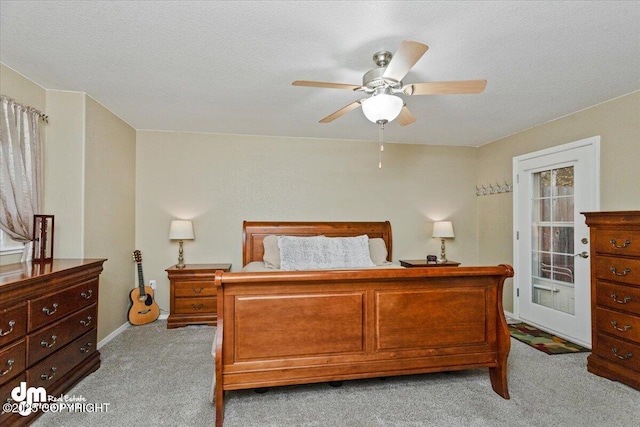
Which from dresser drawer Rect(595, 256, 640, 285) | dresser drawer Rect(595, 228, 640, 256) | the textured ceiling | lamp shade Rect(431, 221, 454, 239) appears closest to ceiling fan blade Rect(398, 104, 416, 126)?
the textured ceiling

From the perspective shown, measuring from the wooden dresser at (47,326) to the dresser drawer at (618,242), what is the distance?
4.11 meters

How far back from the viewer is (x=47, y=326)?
7.10 ft

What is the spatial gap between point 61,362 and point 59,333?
211 mm

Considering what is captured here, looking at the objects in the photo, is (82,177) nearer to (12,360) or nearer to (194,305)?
(12,360)

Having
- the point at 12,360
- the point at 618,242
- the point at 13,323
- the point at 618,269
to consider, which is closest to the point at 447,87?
the point at 618,242

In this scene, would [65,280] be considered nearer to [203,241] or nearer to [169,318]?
[169,318]

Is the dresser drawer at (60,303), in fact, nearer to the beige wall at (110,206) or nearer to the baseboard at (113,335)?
the beige wall at (110,206)

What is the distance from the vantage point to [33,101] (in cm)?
279

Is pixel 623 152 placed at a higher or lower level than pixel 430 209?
higher

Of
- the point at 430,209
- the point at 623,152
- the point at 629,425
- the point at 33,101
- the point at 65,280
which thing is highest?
the point at 33,101

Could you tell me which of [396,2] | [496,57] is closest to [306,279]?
[396,2]

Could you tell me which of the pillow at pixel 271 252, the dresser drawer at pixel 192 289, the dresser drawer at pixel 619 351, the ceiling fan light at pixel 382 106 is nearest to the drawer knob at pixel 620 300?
the dresser drawer at pixel 619 351

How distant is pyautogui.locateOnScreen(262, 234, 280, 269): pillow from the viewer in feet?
12.9

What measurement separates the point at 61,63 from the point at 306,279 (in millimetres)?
2433
